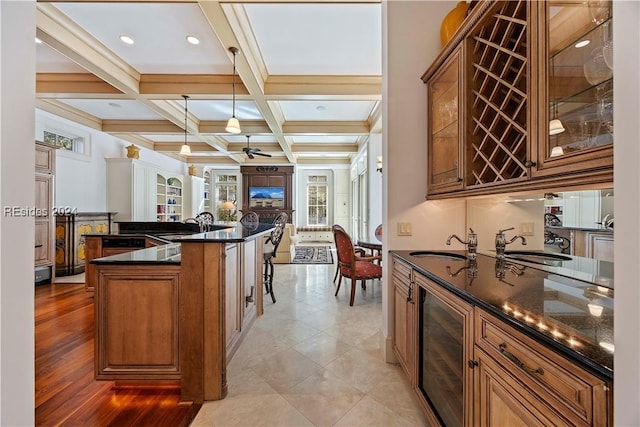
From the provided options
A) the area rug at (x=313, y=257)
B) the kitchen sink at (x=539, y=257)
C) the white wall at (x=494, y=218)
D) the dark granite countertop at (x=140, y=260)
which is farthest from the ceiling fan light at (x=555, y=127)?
the area rug at (x=313, y=257)

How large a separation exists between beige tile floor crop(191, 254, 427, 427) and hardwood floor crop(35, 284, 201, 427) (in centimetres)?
24

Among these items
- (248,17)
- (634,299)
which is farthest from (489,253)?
(248,17)

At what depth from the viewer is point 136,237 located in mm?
3730

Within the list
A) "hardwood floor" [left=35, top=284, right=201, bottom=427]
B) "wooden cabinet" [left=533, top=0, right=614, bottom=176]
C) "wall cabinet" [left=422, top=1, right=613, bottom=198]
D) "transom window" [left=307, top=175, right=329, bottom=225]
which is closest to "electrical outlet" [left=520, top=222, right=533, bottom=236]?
"wall cabinet" [left=422, top=1, right=613, bottom=198]

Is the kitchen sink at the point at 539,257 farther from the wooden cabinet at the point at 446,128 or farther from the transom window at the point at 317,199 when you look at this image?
the transom window at the point at 317,199

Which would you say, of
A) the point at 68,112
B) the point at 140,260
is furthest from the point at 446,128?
the point at 68,112

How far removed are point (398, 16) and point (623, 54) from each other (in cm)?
230

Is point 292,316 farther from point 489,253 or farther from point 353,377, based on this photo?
point 489,253

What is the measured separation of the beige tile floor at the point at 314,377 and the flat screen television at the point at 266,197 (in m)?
6.01

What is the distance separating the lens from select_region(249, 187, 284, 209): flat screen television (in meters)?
9.22

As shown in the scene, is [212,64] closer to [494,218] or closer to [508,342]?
[494,218]

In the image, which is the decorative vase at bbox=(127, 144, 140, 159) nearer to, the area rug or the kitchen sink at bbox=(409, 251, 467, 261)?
the area rug

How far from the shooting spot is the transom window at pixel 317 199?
1075 cm

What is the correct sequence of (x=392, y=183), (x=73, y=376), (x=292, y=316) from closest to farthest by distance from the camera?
(x=73, y=376) < (x=392, y=183) < (x=292, y=316)
